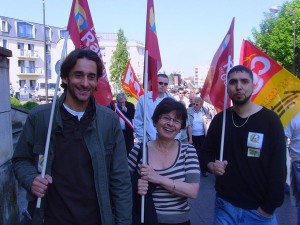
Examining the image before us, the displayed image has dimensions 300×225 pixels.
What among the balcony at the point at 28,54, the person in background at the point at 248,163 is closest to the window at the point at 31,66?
the balcony at the point at 28,54

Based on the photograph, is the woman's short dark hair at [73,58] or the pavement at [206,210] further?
the pavement at [206,210]

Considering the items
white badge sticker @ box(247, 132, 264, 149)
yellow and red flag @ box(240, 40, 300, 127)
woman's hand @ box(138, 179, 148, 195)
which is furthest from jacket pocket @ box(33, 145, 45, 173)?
yellow and red flag @ box(240, 40, 300, 127)

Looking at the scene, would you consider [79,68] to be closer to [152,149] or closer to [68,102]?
[68,102]

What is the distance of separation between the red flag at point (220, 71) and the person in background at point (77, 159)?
1.82 m

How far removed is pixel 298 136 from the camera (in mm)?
3830

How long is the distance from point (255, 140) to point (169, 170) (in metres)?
0.77

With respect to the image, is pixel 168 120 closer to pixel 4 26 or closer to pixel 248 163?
pixel 248 163

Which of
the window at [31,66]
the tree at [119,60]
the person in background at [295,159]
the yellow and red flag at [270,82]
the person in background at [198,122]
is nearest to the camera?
the person in background at [295,159]

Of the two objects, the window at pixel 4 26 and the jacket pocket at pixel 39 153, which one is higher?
the window at pixel 4 26

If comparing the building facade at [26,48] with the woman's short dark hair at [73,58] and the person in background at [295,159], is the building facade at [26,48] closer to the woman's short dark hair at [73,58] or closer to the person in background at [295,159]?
the person in background at [295,159]

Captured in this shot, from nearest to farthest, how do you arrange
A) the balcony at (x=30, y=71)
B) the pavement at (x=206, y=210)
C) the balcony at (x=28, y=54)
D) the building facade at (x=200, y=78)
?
the pavement at (x=206, y=210) → the building facade at (x=200, y=78) → the balcony at (x=30, y=71) → the balcony at (x=28, y=54)

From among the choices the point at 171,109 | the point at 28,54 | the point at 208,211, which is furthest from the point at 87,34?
the point at 28,54

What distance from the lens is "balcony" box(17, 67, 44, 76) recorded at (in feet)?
221

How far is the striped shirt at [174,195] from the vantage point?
9.48 ft
